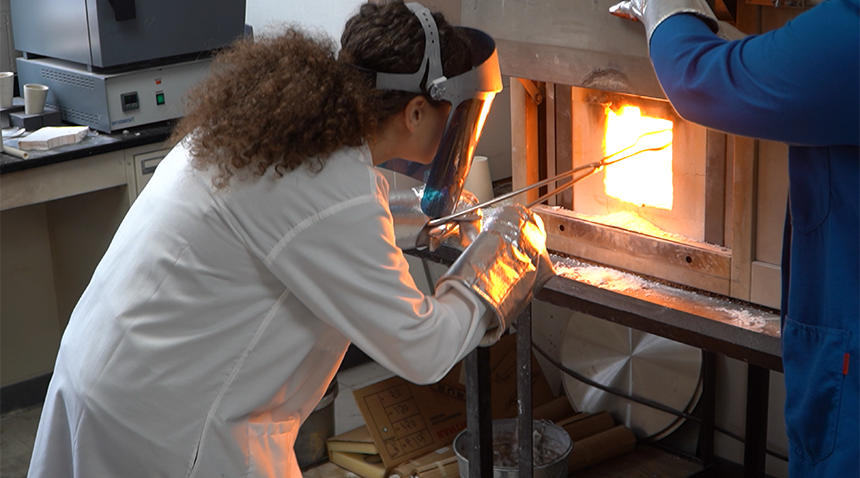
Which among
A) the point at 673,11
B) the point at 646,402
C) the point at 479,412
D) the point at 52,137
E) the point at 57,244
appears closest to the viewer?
the point at 673,11

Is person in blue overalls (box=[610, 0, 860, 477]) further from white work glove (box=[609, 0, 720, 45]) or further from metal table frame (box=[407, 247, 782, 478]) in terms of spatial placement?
metal table frame (box=[407, 247, 782, 478])

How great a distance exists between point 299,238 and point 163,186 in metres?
0.25

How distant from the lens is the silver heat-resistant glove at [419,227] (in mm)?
1708

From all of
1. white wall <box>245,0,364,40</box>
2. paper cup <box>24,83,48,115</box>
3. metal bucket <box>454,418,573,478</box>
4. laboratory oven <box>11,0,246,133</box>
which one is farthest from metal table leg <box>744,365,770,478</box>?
paper cup <box>24,83,48,115</box>

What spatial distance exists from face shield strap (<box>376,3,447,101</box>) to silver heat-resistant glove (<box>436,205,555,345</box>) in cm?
27

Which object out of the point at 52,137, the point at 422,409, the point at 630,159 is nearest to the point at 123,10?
the point at 52,137

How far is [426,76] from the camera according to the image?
131 centimetres

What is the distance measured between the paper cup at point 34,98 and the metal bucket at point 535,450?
1.84 meters

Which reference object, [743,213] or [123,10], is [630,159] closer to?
[743,213]

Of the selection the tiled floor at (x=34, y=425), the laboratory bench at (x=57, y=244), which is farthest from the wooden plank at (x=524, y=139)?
the laboratory bench at (x=57, y=244)

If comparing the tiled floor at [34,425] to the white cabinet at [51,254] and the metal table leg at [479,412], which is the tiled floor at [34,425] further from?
the metal table leg at [479,412]

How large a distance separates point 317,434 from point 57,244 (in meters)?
1.32

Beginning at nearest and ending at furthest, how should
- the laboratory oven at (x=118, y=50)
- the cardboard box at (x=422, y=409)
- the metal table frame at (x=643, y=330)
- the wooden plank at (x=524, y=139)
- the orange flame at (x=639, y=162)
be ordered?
the metal table frame at (x=643, y=330), the orange flame at (x=639, y=162), the wooden plank at (x=524, y=139), the cardboard box at (x=422, y=409), the laboratory oven at (x=118, y=50)

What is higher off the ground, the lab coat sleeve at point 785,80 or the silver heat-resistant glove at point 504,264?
the lab coat sleeve at point 785,80
